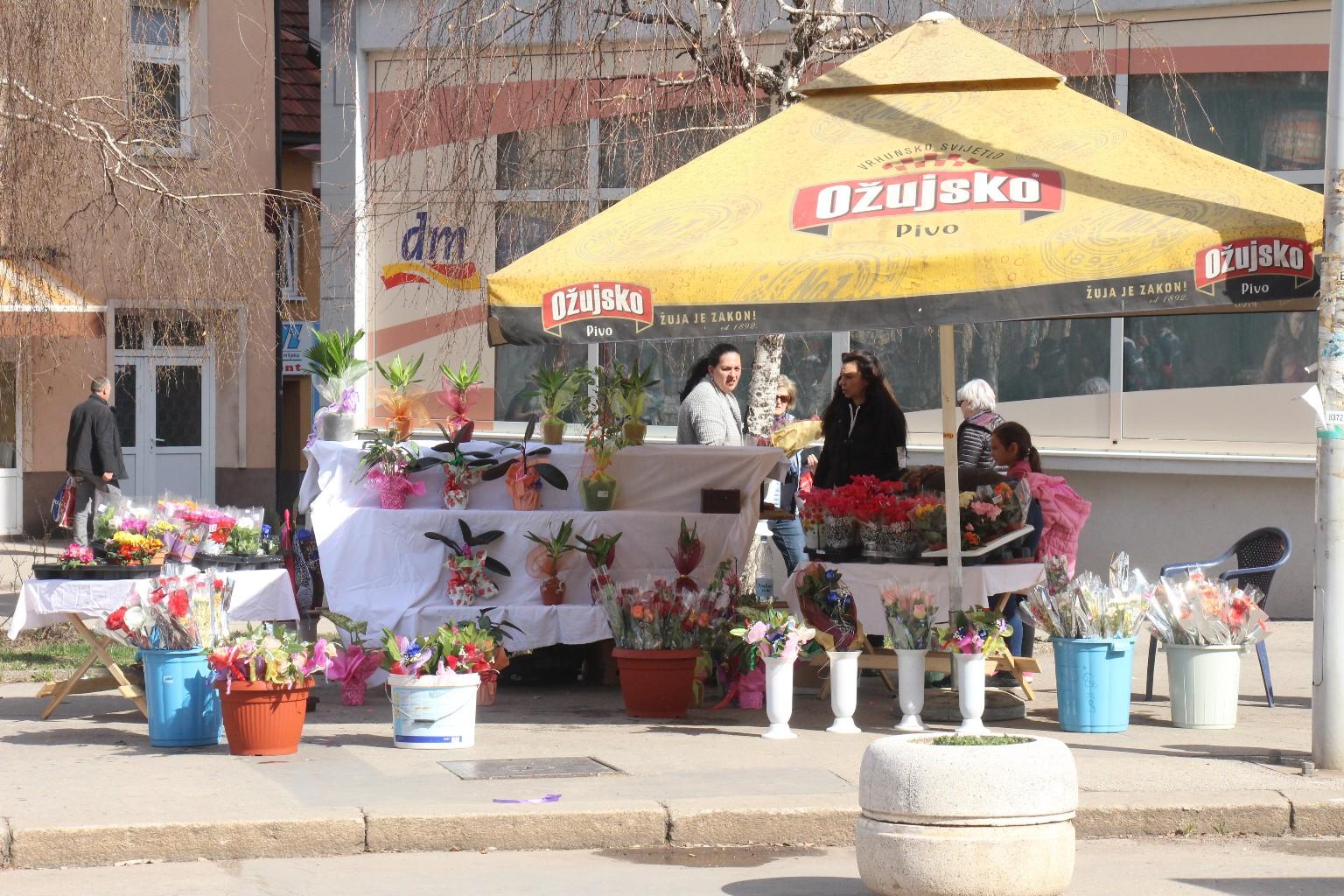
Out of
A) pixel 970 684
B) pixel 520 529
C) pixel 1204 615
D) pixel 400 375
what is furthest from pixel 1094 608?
pixel 400 375

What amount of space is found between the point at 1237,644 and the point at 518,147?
867 centimetres

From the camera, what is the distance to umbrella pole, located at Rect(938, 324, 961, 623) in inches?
342

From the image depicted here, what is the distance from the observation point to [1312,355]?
13.9 meters

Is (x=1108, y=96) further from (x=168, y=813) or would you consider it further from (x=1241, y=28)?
(x=168, y=813)

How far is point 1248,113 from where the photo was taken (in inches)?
568

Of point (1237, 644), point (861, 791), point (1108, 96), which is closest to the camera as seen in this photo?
point (861, 791)

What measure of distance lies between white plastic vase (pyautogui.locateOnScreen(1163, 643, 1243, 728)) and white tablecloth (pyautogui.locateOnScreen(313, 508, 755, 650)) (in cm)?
279

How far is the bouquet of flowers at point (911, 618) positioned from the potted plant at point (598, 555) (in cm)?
203

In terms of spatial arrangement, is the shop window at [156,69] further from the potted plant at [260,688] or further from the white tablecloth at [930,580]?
the white tablecloth at [930,580]

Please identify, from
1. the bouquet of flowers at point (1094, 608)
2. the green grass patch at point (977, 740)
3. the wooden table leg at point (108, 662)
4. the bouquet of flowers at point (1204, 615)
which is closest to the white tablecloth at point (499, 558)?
the wooden table leg at point (108, 662)

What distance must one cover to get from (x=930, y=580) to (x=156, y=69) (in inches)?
314

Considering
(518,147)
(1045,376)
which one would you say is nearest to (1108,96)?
(1045,376)

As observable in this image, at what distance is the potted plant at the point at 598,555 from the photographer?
33.2 feet

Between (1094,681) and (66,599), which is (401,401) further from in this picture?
(1094,681)
